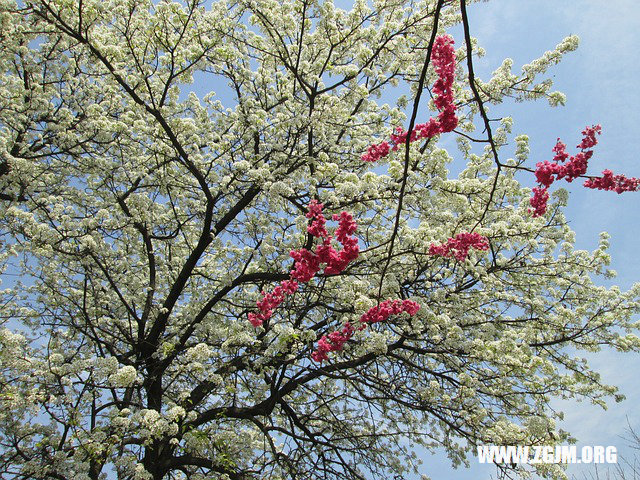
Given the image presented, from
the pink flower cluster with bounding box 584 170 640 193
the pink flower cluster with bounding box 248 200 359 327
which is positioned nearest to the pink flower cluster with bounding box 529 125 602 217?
the pink flower cluster with bounding box 584 170 640 193

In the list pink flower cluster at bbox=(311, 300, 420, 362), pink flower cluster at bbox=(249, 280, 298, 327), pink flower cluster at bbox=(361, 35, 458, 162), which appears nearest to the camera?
pink flower cluster at bbox=(361, 35, 458, 162)

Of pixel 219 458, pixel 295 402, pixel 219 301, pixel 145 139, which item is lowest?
pixel 219 458

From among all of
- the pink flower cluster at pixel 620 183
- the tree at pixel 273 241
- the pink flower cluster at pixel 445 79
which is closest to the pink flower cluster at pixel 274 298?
the tree at pixel 273 241

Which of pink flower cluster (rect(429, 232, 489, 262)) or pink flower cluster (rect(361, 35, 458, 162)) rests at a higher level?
pink flower cluster (rect(429, 232, 489, 262))

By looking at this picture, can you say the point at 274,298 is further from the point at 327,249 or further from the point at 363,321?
the point at 327,249

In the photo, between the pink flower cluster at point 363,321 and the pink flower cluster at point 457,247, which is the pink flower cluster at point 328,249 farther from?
the pink flower cluster at point 457,247

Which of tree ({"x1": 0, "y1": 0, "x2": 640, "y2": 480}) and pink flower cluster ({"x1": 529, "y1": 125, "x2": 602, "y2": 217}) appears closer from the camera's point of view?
pink flower cluster ({"x1": 529, "y1": 125, "x2": 602, "y2": 217})

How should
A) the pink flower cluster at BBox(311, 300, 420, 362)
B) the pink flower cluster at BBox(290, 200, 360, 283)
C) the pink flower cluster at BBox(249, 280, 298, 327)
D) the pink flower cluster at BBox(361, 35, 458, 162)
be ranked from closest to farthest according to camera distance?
the pink flower cluster at BBox(361, 35, 458, 162), the pink flower cluster at BBox(290, 200, 360, 283), the pink flower cluster at BBox(311, 300, 420, 362), the pink flower cluster at BBox(249, 280, 298, 327)

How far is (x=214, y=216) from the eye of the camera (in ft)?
35.2

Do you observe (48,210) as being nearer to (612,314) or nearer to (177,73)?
(177,73)

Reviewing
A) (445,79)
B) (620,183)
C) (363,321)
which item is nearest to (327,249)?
(363,321)

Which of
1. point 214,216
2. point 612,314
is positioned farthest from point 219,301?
point 612,314

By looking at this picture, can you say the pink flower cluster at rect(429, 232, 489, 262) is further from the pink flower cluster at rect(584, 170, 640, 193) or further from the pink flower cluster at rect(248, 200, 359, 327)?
the pink flower cluster at rect(584, 170, 640, 193)

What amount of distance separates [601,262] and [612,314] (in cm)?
120
